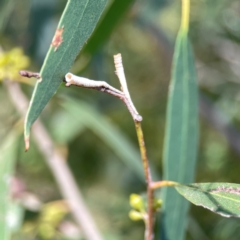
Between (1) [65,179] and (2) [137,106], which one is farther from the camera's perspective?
(2) [137,106]

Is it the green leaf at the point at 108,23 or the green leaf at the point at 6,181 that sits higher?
the green leaf at the point at 108,23

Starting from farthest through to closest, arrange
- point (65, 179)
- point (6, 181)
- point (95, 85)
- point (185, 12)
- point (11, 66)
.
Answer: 1. point (65, 179)
2. point (11, 66)
3. point (6, 181)
4. point (185, 12)
5. point (95, 85)

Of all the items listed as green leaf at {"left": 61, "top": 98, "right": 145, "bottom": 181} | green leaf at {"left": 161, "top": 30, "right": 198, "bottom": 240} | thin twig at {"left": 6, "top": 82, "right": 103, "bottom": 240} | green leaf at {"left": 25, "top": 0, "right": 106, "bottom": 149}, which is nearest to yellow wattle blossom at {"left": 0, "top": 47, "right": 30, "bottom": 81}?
thin twig at {"left": 6, "top": 82, "right": 103, "bottom": 240}

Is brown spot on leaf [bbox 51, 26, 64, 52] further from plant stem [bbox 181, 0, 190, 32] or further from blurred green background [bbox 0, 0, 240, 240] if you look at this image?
blurred green background [bbox 0, 0, 240, 240]

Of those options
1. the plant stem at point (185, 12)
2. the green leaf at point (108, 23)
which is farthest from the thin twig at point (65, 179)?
the plant stem at point (185, 12)

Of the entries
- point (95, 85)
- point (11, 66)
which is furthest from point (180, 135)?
point (11, 66)

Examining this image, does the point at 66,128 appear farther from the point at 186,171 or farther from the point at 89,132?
the point at 186,171

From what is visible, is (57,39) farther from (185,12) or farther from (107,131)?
(107,131)

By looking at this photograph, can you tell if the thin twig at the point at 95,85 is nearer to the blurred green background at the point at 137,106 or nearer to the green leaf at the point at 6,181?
the green leaf at the point at 6,181
